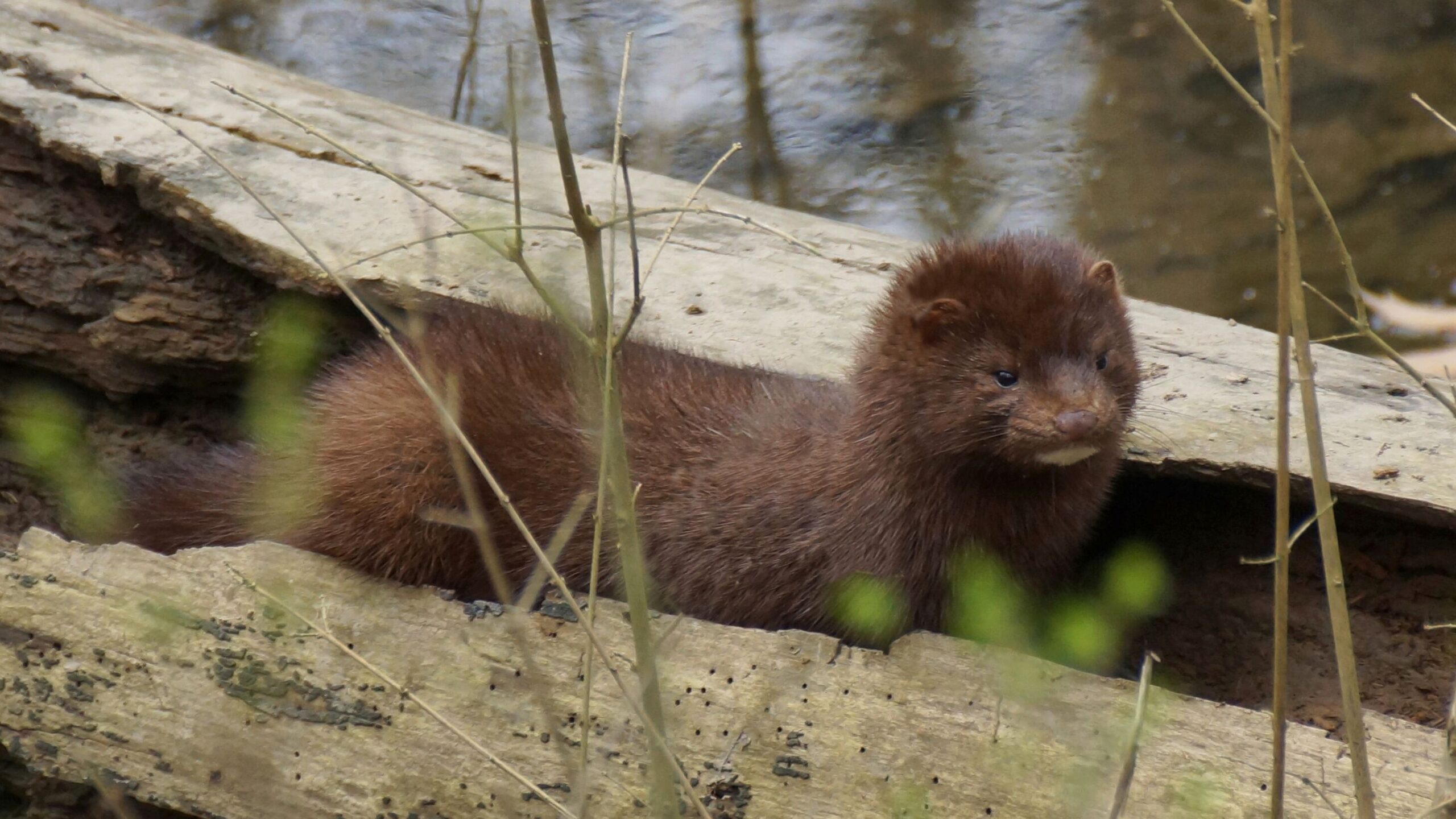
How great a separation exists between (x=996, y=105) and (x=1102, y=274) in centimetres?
446

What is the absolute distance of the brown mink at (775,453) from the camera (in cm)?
294

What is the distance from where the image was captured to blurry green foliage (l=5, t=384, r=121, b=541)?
380 cm

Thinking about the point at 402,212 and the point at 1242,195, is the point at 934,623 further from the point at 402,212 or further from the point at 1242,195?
the point at 1242,195

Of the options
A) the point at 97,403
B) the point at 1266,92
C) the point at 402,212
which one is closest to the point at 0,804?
the point at 97,403

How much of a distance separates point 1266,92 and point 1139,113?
551cm

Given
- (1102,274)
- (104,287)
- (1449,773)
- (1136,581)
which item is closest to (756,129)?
(104,287)

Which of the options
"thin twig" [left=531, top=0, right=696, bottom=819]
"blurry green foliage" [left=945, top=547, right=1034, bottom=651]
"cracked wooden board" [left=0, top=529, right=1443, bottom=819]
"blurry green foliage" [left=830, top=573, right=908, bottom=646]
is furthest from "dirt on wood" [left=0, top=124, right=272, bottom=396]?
"thin twig" [left=531, top=0, right=696, bottom=819]

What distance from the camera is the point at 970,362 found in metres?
2.94

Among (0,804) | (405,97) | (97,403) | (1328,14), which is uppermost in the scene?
(1328,14)

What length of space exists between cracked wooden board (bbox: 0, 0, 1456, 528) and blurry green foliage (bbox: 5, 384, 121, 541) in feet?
2.31

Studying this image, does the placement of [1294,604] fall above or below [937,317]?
below

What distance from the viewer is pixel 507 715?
2.88 metres

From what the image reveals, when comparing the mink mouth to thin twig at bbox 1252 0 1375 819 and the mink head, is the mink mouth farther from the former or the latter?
thin twig at bbox 1252 0 1375 819

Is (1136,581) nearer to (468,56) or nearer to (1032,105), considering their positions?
(1032,105)
